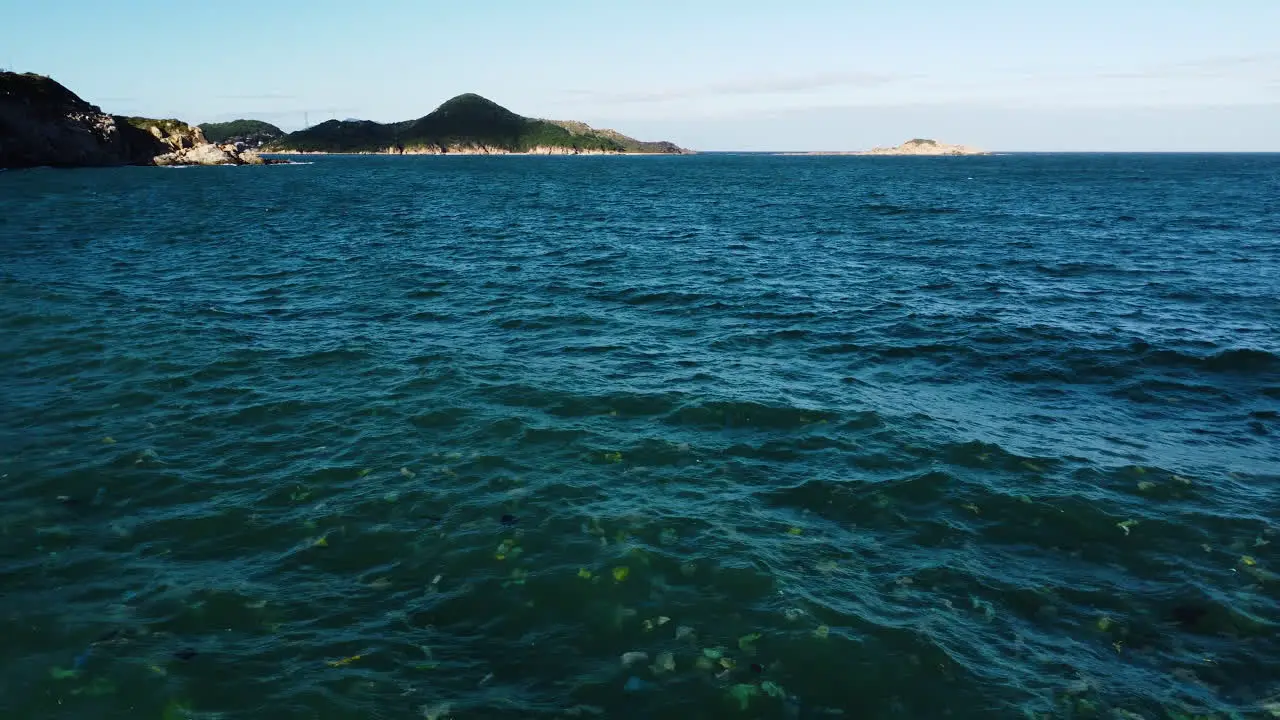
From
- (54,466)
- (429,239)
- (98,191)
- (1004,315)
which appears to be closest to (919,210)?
(1004,315)

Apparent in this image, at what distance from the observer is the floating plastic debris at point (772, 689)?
420 inches

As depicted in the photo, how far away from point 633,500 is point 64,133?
174952 millimetres

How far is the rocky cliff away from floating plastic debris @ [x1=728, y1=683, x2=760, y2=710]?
558 ft

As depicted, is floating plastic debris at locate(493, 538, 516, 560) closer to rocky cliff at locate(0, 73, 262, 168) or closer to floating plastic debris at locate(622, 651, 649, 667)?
floating plastic debris at locate(622, 651, 649, 667)

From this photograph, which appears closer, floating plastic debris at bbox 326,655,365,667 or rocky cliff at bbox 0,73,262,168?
floating plastic debris at bbox 326,655,365,667

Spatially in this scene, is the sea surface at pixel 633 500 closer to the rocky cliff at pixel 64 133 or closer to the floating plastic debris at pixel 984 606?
the floating plastic debris at pixel 984 606

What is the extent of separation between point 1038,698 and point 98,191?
11376cm

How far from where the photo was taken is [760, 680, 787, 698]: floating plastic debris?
1066 centimetres

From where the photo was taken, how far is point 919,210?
8150cm

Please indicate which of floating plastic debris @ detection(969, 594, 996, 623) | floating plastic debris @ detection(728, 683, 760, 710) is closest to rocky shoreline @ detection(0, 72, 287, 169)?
floating plastic debris @ detection(728, 683, 760, 710)

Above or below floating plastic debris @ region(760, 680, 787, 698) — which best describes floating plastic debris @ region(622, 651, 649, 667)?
above

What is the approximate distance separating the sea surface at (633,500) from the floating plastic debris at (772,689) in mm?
265

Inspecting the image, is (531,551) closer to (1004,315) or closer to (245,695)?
(245,695)

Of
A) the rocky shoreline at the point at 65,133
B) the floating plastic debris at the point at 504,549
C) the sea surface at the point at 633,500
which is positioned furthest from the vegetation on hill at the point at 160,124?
the floating plastic debris at the point at 504,549
